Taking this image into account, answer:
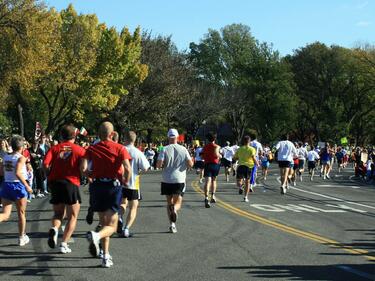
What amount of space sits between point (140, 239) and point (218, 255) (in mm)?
1813

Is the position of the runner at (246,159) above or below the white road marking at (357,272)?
above

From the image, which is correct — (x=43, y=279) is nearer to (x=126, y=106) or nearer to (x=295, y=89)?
(x=126, y=106)

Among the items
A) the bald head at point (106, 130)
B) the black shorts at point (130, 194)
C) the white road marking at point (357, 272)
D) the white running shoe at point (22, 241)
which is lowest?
the white road marking at point (357, 272)

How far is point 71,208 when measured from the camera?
27.8ft

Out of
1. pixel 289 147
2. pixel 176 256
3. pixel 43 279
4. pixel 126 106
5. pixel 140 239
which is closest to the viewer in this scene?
pixel 43 279

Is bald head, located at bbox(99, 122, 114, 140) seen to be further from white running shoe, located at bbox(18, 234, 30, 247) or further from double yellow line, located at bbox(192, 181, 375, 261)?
double yellow line, located at bbox(192, 181, 375, 261)

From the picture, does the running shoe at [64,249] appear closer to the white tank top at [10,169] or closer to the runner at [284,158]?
the white tank top at [10,169]

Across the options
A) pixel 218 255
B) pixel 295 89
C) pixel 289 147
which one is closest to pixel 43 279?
pixel 218 255

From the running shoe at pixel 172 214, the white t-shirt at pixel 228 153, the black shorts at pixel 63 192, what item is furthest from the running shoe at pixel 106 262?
the white t-shirt at pixel 228 153

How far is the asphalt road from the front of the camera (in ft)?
24.3

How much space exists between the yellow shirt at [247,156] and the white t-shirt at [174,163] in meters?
6.29

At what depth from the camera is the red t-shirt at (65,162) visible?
843 cm

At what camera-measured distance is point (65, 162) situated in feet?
27.7

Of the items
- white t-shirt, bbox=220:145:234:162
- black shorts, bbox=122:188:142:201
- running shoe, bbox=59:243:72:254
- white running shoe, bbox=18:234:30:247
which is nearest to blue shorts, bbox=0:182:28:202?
white running shoe, bbox=18:234:30:247
